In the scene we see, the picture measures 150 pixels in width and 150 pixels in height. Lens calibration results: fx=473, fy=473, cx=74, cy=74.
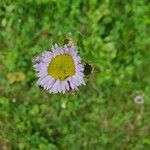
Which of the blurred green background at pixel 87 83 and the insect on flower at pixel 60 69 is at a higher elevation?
the blurred green background at pixel 87 83

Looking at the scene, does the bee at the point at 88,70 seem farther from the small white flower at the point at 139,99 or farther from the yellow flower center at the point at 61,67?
the small white flower at the point at 139,99

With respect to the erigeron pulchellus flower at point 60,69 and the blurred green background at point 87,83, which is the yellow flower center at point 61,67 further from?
the blurred green background at point 87,83

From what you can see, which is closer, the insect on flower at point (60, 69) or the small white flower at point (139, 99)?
the insect on flower at point (60, 69)

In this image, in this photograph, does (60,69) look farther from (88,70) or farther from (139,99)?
(139,99)

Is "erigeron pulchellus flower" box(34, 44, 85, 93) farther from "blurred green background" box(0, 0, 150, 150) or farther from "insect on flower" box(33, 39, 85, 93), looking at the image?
"blurred green background" box(0, 0, 150, 150)

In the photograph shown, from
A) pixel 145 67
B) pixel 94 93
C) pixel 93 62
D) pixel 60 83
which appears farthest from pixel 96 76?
pixel 60 83

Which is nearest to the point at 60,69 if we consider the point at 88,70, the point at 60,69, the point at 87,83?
the point at 60,69

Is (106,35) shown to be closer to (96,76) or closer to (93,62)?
(96,76)

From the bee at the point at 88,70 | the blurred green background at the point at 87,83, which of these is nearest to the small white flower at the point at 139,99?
the blurred green background at the point at 87,83

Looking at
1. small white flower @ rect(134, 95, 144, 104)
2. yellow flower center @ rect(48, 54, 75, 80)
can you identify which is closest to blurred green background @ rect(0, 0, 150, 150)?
small white flower @ rect(134, 95, 144, 104)
